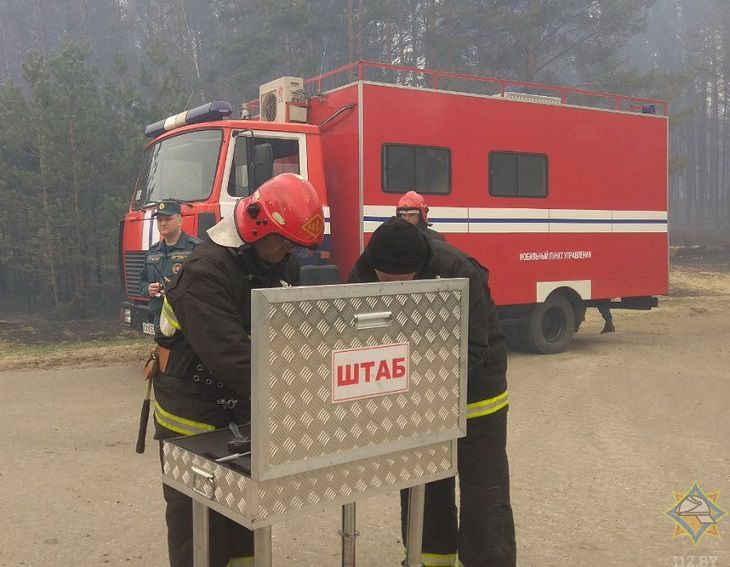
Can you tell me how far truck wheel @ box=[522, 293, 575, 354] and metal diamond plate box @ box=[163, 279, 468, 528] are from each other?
7443 mm

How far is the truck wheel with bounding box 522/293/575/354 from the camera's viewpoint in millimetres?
9641

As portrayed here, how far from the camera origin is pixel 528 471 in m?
4.92

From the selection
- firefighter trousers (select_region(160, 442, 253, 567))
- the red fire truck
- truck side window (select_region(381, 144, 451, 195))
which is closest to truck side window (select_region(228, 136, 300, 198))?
the red fire truck

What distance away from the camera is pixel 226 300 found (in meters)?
2.50

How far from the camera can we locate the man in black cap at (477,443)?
288 centimetres

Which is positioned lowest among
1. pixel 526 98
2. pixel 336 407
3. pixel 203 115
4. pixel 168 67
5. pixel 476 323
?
pixel 336 407

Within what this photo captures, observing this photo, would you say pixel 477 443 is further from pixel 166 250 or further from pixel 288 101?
pixel 288 101

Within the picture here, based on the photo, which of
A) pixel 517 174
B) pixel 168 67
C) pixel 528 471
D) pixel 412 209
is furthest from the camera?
pixel 168 67

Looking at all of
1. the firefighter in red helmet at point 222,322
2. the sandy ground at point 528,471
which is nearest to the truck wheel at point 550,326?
the sandy ground at point 528,471

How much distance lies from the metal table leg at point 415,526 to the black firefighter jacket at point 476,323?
1.69 ft

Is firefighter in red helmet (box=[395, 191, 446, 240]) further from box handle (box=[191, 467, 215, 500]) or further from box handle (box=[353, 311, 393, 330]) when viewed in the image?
box handle (box=[191, 467, 215, 500])

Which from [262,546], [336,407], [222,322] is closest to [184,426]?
[222,322]

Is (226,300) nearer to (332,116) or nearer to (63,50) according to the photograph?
(332,116)

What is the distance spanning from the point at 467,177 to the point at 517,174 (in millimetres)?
769
